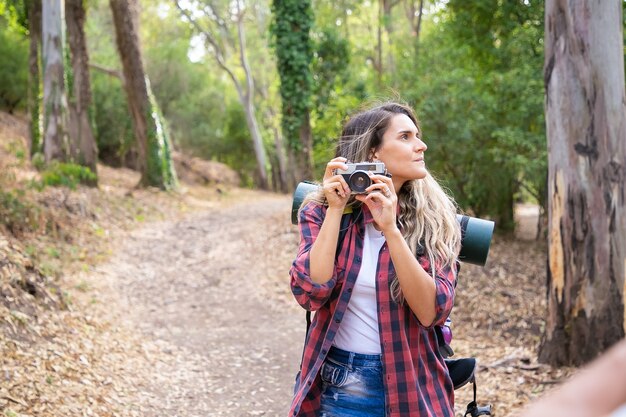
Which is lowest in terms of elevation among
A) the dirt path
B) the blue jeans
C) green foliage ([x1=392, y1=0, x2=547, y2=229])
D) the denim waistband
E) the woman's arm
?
the dirt path

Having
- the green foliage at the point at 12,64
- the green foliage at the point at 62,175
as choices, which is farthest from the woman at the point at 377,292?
the green foliage at the point at 12,64

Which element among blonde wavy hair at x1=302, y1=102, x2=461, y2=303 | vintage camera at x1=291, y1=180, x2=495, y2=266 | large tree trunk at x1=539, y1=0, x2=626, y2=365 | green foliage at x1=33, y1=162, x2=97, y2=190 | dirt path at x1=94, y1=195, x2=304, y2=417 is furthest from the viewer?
green foliage at x1=33, y1=162, x2=97, y2=190

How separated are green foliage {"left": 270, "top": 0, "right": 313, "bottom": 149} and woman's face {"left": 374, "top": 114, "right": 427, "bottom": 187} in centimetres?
1437

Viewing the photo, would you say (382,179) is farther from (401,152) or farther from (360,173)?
(401,152)

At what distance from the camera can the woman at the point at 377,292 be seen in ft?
8.39

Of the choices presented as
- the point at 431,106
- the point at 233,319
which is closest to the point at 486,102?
the point at 431,106

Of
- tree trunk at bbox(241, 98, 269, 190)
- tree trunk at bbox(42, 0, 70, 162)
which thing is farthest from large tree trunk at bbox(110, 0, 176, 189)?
tree trunk at bbox(241, 98, 269, 190)

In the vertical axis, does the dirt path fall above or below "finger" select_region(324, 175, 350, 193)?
below

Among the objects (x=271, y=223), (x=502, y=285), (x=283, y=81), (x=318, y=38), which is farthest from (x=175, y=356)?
(x=318, y=38)

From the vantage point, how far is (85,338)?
6832 mm

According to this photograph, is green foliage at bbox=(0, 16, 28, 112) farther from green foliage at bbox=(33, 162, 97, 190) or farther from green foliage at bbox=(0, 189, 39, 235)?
green foliage at bbox=(0, 189, 39, 235)

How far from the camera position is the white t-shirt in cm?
265

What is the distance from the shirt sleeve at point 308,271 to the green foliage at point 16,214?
7790 millimetres

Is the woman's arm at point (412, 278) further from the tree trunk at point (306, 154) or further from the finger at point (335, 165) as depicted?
the tree trunk at point (306, 154)
